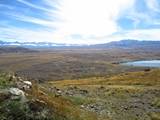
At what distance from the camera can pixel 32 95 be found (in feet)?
48.5

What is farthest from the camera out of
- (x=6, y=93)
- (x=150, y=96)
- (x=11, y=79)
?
(x=150, y=96)

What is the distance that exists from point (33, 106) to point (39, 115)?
447mm

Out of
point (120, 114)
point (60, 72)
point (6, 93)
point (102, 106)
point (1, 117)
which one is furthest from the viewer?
point (60, 72)

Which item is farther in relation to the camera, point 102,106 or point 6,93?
point 102,106

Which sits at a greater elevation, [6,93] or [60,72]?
[6,93]

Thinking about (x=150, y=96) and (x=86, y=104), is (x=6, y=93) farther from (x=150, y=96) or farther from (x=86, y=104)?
(x=150, y=96)

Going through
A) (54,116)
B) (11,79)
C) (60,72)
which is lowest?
(60,72)

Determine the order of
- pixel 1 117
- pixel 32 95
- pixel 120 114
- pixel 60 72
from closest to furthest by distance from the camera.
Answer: pixel 1 117 → pixel 32 95 → pixel 120 114 → pixel 60 72

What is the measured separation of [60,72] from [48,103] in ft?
427

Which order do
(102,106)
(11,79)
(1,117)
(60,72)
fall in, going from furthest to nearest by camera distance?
(60,72)
(102,106)
(11,79)
(1,117)

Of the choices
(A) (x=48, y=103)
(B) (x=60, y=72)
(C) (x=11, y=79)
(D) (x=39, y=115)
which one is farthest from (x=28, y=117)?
(B) (x=60, y=72)

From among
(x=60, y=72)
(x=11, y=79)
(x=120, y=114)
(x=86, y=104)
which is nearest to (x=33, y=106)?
(x=11, y=79)

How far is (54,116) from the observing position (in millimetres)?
13062

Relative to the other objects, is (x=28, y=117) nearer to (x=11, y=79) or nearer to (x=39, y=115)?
(x=39, y=115)
